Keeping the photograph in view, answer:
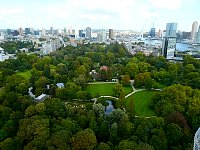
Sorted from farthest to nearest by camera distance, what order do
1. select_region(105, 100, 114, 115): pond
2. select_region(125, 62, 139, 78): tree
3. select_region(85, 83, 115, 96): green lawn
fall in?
select_region(125, 62, 139, 78): tree → select_region(85, 83, 115, 96): green lawn → select_region(105, 100, 114, 115): pond

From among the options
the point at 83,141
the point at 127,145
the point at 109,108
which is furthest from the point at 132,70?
the point at 83,141

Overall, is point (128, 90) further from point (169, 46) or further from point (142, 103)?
point (169, 46)

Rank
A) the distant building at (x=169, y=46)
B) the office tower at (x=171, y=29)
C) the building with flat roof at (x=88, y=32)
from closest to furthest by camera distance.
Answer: the distant building at (x=169, y=46)
the office tower at (x=171, y=29)
the building with flat roof at (x=88, y=32)

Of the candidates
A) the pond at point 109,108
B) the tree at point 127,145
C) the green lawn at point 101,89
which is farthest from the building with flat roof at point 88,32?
the tree at point 127,145

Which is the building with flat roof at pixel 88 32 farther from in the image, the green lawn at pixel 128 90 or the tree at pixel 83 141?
the tree at pixel 83 141

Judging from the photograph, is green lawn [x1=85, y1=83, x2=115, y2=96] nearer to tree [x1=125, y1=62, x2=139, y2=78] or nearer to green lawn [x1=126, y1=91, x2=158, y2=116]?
green lawn [x1=126, y1=91, x2=158, y2=116]

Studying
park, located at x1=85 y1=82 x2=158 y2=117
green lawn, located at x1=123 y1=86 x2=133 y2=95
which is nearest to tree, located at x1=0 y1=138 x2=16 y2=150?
park, located at x1=85 y1=82 x2=158 y2=117
